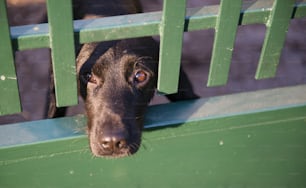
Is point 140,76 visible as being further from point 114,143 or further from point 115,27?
point 115,27

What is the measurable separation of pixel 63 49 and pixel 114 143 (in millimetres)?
479

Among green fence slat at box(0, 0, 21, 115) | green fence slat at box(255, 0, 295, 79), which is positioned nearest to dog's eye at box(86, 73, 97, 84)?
green fence slat at box(0, 0, 21, 115)

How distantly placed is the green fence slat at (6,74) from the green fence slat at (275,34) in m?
0.99

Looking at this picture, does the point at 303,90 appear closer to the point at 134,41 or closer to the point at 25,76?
the point at 134,41

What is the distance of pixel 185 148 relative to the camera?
6.73ft

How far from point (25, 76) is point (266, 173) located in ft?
5.80

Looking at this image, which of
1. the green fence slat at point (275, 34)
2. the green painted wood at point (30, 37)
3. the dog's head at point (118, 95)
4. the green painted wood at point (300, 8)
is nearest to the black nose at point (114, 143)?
the dog's head at point (118, 95)

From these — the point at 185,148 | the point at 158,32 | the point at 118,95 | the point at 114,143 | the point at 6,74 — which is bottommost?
the point at 185,148

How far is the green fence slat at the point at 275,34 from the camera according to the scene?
1.80 m

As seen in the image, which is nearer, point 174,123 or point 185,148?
point 174,123

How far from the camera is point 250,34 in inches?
143

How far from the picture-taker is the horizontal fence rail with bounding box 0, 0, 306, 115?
1.55 m

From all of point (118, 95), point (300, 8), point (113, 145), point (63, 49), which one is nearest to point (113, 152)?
point (113, 145)

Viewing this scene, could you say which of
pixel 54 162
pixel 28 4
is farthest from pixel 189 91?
pixel 28 4
